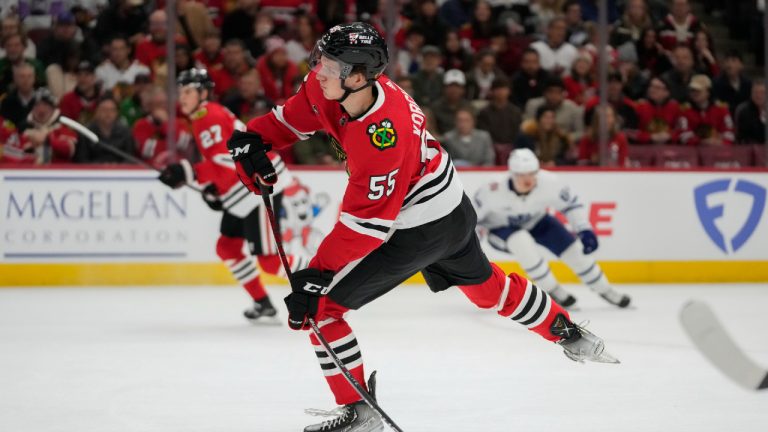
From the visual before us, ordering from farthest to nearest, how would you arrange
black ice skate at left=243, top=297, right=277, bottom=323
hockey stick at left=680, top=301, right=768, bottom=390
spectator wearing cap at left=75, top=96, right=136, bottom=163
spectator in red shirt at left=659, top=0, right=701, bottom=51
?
spectator in red shirt at left=659, top=0, right=701, bottom=51 < spectator wearing cap at left=75, top=96, right=136, bottom=163 < black ice skate at left=243, top=297, right=277, bottom=323 < hockey stick at left=680, top=301, right=768, bottom=390

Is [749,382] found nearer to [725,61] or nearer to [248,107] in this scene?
[248,107]

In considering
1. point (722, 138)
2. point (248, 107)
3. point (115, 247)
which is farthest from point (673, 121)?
point (115, 247)

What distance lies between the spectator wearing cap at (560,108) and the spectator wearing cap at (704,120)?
34.1 inches

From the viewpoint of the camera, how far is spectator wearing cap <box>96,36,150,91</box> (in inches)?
319

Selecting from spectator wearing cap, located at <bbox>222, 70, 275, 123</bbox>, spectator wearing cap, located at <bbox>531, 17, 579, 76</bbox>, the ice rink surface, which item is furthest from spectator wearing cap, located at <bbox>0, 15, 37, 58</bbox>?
spectator wearing cap, located at <bbox>531, 17, 579, 76</bbox>

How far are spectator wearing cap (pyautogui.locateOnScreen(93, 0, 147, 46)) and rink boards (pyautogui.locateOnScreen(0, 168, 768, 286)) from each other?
111 centimetres

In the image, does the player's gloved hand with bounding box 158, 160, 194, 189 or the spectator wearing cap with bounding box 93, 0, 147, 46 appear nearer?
the player's gloved hand with bounding box 158, 160, 194, 189

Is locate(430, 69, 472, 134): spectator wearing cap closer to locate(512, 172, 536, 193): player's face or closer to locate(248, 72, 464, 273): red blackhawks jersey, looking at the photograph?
locate(512, 172, 536, 193): player's face

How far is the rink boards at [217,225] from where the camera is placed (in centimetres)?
778

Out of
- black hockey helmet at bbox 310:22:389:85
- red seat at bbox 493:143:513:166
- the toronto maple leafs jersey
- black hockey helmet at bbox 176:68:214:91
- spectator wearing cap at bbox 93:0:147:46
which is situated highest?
black hockey helmet at bbox 310:22:389:85

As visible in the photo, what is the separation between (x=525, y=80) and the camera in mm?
8891

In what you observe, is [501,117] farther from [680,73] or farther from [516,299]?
[516,299]

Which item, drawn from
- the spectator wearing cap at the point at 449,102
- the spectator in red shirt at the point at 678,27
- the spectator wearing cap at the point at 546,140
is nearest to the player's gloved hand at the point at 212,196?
the spectator wearing cap at the point at 449,102

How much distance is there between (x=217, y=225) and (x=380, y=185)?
5048 millimetres
